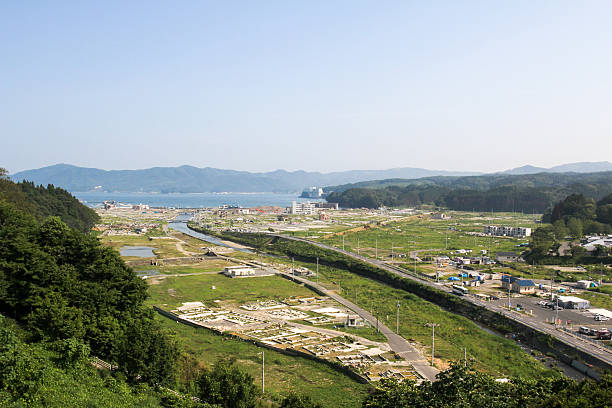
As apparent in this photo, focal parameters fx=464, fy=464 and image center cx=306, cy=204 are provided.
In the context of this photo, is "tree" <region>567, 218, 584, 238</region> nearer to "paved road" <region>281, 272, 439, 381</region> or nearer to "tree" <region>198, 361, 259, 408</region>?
"paved road" <region>281, 272, 439, 381</region>

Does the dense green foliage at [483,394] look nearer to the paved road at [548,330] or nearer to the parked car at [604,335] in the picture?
the paved road at [548,330]

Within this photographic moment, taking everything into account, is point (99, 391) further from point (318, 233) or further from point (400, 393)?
point (318, 233)

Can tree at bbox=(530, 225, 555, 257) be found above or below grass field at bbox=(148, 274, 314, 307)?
above

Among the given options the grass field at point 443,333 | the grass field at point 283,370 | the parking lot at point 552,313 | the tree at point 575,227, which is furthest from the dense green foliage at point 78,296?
the tree at point 575,227

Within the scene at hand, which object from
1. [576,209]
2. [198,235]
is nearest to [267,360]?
[576,209]

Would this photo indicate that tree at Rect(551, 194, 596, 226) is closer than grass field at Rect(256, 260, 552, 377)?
No

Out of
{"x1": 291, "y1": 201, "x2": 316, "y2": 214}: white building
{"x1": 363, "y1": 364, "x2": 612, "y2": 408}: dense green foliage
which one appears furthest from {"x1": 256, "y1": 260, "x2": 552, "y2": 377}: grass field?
{"x1": 291, "y1": 201, "x2": 316, "y2": 214}: white building

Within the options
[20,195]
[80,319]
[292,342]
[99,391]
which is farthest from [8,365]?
[20,195]
